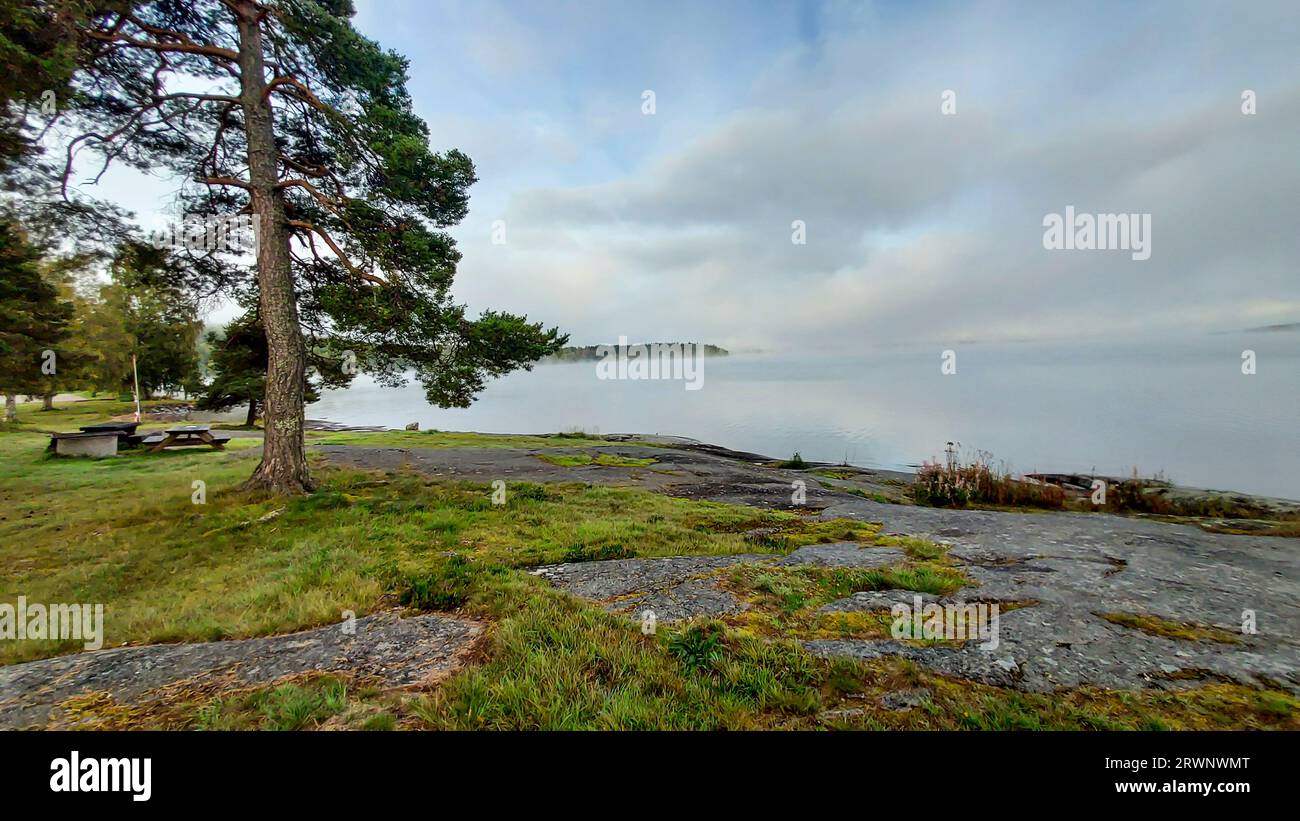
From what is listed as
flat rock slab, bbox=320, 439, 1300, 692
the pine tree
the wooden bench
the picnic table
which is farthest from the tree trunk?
the picnic table

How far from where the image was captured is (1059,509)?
12.0 metres

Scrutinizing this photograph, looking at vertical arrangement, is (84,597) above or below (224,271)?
below

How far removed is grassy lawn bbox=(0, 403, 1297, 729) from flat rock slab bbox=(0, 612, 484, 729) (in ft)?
0.72

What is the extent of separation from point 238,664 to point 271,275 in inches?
398

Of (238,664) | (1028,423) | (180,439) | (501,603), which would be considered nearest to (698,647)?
(501,603)

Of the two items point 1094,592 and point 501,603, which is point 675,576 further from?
point 1094,592

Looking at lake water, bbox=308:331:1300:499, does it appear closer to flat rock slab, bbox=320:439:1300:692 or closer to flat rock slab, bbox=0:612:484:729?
flat rock slab, bbox=320:439:1300:692

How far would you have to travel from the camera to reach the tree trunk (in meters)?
10.4

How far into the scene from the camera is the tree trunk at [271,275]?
10.4 metres

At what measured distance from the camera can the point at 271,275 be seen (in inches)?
409
